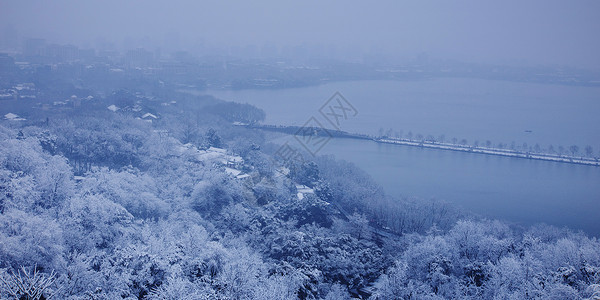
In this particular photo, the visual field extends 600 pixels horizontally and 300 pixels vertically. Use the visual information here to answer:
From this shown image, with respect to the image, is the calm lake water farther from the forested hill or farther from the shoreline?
the forested hill

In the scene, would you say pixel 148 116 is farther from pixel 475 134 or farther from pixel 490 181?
pixel 475 134

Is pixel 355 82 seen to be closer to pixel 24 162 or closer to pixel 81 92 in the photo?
pixel 81 92

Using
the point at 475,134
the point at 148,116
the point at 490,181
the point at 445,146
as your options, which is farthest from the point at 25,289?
the point at 475,134

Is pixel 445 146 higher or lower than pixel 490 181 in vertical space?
higher

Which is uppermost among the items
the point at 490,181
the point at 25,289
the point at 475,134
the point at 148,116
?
the point at 25,289

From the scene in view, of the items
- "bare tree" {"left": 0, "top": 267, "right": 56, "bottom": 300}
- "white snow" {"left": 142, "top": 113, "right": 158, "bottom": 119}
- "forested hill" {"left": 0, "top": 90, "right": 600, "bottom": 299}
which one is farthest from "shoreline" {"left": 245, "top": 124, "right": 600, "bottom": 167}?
"bare tree" {"left": 0, "top": 267, "right": 56, "bottom": 300}
